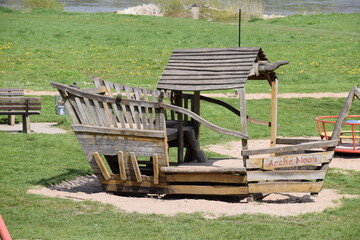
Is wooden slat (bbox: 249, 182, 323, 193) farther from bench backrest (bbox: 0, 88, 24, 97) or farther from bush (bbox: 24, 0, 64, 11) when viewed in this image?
bush (bbox: 24, 0, 64, 11)

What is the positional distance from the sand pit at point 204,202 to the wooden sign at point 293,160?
55 cm

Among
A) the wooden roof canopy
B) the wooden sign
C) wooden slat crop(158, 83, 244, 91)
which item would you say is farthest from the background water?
the wooden sign

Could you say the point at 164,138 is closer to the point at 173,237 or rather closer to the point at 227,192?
the point at 227,192

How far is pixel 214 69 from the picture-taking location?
1149 centimetres

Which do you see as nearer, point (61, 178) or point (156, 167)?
point (156, 167)

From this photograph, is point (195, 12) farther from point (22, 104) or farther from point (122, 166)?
point (122, 166)

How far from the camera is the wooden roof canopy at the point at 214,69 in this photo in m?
11.3

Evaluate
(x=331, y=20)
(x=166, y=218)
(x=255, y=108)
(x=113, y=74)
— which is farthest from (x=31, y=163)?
(x=331, y=20)

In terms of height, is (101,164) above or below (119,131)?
below

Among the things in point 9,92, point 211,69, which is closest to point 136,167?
point 211,69

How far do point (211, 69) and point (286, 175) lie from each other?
191 centimetres

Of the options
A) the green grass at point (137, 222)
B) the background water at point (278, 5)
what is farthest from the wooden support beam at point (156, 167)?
the background water at point (278, 5)

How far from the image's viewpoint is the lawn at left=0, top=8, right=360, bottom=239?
9555mm

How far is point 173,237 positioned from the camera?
9039mm
